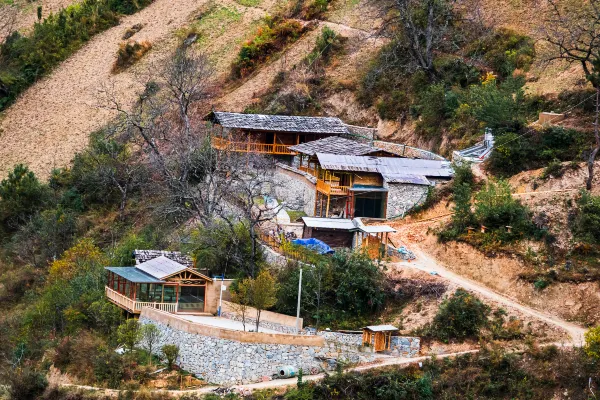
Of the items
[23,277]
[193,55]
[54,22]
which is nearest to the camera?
[23,277]

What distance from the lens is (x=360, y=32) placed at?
71.4 m

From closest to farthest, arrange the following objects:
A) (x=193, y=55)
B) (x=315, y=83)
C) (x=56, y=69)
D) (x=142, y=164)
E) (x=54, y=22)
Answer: (x=142, y=164), (x=315, y=83), (x=193, y=55), (x=56, y=69), (x=54, y=22)

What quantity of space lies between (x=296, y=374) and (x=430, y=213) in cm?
1220

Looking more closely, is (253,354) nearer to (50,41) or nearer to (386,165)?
(386,165)

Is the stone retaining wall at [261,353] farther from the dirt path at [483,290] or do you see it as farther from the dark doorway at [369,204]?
the dark doorway at [369,204]

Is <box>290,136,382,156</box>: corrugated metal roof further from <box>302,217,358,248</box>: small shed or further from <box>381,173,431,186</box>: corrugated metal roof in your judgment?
<box>302,217,358,248</box>: small shed

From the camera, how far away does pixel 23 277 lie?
5584 cm

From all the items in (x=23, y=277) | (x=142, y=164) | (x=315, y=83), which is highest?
(x=315, y=83)

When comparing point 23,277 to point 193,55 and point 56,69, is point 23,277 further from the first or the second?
point 56,69

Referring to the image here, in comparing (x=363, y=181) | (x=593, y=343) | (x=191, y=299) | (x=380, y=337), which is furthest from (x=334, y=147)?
(x=593, y=343)

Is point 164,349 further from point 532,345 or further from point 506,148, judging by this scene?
point 506,148

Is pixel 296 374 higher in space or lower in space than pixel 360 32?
lower

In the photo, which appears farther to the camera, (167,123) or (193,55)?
(193,55)

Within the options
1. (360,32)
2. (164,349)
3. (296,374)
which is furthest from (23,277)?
(360,32)
